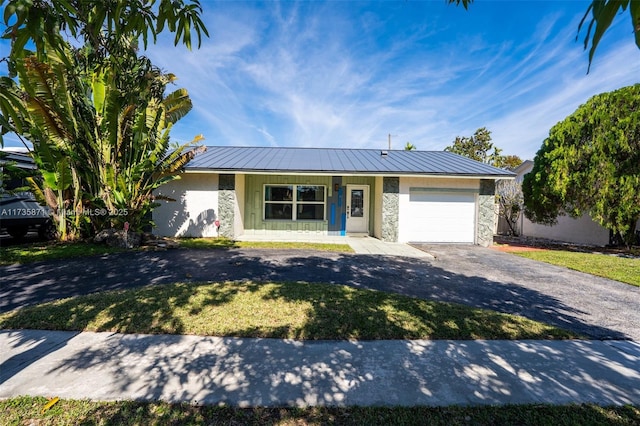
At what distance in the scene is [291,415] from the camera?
7.54ft

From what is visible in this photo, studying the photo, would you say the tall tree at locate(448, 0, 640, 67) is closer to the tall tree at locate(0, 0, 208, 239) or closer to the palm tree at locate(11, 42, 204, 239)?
the tall tree at locate(0, 0, 208, 239)

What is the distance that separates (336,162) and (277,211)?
3.81 m

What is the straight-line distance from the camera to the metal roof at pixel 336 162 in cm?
1177

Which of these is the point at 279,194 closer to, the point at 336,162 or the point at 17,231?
the point at 336,162

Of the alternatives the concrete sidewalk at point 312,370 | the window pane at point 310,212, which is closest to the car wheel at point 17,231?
the concrete sidewalk at point 312,370

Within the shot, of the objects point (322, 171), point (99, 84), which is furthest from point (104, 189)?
point (322, 171)

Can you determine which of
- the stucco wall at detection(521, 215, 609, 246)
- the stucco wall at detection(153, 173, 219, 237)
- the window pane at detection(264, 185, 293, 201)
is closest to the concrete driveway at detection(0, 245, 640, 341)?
the stucco wall at detection(153, 173, 219, 237)

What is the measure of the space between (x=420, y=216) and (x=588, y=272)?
570 cm

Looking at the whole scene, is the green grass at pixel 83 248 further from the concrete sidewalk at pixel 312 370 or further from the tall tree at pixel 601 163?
the tall tree at pixel 601 163

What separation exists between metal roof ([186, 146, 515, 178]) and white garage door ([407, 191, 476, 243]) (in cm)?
114

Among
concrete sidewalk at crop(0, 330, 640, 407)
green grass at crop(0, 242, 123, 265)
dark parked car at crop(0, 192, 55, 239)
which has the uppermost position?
dark parked car at crop(0, 192, 55, 239)

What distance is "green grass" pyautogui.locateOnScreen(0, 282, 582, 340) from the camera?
3.71 meters

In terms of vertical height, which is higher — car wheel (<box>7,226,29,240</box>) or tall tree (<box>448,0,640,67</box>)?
tall tree (<box>448,0,640,67</box>)

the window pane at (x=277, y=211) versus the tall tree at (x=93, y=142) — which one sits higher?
the tall tree at (x=93, y=142)
